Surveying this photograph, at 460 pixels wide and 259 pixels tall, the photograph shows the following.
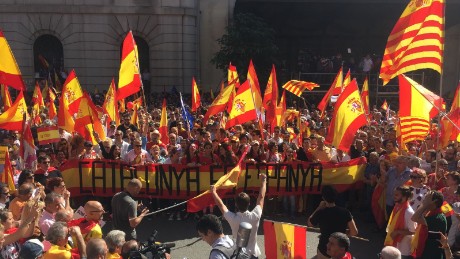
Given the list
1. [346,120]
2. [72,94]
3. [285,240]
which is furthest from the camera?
[72,94]

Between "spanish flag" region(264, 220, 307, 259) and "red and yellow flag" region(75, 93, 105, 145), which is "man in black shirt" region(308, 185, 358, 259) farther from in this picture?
"red and yellow flag" region(75, 93, 105, 145)

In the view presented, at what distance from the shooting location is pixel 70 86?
40.6 ft

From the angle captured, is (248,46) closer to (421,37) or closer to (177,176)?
(177,176)

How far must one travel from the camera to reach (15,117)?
10.5 meters

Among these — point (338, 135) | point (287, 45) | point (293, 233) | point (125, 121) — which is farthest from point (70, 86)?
point (287, 45)

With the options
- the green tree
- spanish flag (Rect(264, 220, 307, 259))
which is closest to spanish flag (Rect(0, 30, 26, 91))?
spanish flag (Rect(264, 220, 307, 259))

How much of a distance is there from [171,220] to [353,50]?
795 inches

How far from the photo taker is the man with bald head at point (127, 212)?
21.2ft

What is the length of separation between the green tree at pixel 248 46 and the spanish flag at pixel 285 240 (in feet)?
58.2

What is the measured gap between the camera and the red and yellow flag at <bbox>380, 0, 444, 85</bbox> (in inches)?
317

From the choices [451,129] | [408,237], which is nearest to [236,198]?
[408,237]

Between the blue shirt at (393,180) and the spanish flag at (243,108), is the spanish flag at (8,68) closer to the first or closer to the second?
the spanish flag at (243,108)

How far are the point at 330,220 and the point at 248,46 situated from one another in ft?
59.4

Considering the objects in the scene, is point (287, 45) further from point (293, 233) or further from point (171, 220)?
point (293, 233)
